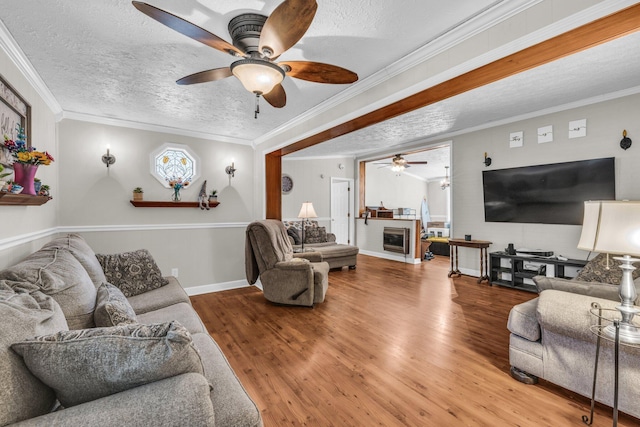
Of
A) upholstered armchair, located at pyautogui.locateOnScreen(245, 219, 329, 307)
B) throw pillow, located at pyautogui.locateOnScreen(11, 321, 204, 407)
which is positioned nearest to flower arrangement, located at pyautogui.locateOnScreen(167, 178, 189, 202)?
upholstered armchair, located at pyautogui.locateOnScreen(245, 219, 329, 307)

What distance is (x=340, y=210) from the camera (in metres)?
7.71

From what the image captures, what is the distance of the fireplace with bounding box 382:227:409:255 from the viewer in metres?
6.33

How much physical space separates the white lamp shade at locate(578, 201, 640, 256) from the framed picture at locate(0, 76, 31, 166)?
3.61 meters

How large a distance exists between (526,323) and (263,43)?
2488 millimetres

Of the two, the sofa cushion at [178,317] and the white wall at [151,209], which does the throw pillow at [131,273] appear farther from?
the white wall at [151,209]

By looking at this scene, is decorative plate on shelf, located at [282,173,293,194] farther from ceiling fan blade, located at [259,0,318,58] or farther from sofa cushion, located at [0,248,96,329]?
sofa cushion, located at [0,248,96,329]

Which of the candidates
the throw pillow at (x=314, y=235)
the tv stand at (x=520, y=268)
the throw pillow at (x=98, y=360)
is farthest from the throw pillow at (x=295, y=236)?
the throw pillow at (x=98, y=360)

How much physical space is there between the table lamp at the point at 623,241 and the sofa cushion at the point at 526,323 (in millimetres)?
450

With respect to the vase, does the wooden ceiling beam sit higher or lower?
higher

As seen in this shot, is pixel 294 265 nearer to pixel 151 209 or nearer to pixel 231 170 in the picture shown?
pixel 231 170

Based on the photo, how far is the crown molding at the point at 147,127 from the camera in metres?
3.45

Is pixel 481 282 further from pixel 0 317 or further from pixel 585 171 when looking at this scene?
pixel 0 317

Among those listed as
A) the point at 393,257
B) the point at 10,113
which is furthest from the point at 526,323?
the point at 393,257

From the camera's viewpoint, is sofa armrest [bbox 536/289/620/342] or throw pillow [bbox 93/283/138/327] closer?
throw pillow [bbox 93/283/138/327]
